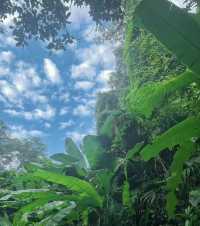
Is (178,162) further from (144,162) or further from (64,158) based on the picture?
(64,158)

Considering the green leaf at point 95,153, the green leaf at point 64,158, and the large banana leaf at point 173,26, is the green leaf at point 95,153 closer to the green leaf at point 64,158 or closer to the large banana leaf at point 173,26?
the green leaf at point 64,158

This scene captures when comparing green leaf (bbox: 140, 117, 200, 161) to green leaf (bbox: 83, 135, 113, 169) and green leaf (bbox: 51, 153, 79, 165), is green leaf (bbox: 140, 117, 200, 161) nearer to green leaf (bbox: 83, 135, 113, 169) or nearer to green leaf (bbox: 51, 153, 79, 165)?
green leaf (bbox: 83, 135, 113, 169)

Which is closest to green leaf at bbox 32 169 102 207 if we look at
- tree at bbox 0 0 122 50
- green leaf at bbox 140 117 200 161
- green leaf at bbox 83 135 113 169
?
green leaf at bbox 83 135 113 169

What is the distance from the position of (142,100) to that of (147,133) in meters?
2.30

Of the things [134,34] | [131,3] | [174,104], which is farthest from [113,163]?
[131,3]

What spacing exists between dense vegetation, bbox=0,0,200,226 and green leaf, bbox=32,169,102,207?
0.01m

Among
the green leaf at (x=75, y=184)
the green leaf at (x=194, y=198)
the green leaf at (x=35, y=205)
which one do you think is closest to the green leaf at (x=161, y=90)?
the green leaf at (x=194, y=198)

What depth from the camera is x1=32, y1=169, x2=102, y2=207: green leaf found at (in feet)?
13.3

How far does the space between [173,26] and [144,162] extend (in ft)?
8.41

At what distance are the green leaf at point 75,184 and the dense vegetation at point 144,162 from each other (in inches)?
0.5

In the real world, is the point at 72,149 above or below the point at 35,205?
above

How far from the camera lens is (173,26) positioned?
2918 millimetres

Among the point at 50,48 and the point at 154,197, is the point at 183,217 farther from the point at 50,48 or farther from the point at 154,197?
the point at 50,48

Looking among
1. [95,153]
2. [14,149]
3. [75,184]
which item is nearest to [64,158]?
[95,153]
